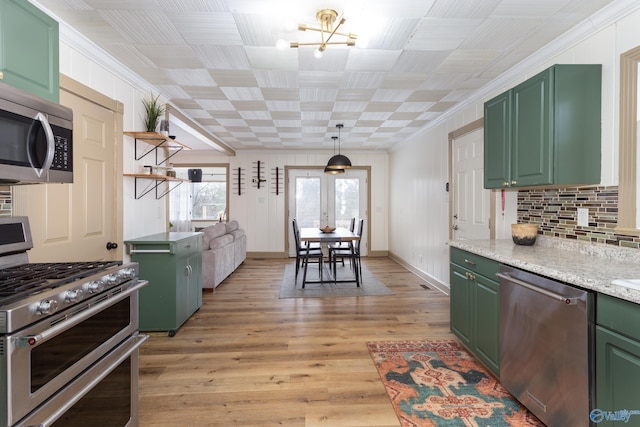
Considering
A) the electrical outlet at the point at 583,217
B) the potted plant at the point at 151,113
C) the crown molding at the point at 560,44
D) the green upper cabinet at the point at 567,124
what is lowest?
the electrical outlet at the point at 583,217

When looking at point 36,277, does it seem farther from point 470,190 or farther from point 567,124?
point 470,190

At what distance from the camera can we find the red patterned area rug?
183cm

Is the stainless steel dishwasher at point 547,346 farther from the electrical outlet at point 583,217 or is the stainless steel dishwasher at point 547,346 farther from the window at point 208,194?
the window at point 208,194

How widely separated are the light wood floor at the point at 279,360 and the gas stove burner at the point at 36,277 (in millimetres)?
1025

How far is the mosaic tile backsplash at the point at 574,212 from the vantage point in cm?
201

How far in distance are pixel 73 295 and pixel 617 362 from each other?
7.36 ft

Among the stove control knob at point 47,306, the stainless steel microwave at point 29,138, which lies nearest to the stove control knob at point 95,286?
the stove control knob at point 47,306

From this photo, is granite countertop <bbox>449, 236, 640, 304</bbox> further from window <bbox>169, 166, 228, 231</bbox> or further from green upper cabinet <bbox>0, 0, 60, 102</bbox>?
window <bbox>169, 166, 228, 231</bbox>

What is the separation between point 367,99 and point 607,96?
226 centimetres

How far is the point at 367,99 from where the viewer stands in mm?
3758

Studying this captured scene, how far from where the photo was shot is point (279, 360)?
253 centimetres

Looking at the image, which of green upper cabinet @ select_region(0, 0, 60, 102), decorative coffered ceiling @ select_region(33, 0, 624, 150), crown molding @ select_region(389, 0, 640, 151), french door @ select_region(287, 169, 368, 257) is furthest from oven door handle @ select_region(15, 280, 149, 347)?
french door @ select_region(287, 169, 368, 257)

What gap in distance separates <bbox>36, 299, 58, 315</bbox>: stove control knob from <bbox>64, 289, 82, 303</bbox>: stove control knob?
5 centimetres

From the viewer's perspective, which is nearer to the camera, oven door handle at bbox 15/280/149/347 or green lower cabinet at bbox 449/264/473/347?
oven door handle at bbox 15/280/149/347
